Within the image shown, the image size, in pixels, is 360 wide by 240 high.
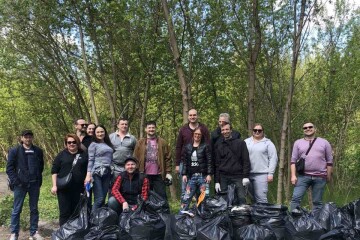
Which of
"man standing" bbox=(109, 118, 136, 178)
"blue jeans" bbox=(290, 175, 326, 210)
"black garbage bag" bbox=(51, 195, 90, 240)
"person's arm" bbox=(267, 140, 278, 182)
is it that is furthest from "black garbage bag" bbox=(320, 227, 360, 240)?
"man standing" bbox=(109, 118, 136, 178)

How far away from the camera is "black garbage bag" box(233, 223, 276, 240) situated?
184 inches

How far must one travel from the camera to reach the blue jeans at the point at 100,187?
19.6 feet

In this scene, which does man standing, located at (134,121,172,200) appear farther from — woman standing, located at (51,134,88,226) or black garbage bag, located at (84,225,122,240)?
black garbage bag, located at (84,225,122,240)

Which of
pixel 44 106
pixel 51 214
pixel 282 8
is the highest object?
pixel 282 8

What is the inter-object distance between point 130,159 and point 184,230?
4.51 ft

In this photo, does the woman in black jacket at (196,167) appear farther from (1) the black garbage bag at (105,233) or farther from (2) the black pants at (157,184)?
(1) the black garbage bag at (105,233)

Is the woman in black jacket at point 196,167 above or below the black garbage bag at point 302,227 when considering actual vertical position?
above

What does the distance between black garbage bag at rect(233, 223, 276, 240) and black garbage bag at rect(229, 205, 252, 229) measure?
0.52ft

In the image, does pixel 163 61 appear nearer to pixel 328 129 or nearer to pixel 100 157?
pixel 100 157

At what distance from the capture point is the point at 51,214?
26.1 feet

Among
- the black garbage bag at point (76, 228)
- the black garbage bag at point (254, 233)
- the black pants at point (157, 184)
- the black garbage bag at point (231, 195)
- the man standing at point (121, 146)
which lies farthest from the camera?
the black pants at point (157, 184)

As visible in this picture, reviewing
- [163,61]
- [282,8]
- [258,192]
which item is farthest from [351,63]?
[258,192]

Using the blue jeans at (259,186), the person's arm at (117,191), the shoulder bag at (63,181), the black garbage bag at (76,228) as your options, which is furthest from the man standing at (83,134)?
the blue jeans at (259,186)

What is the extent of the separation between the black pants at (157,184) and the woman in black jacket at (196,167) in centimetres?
40
